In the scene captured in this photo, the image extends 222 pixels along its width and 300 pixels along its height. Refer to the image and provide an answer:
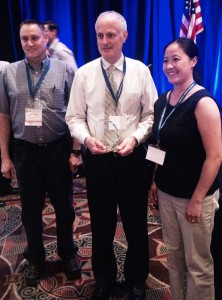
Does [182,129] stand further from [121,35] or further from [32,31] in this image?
[32,31]

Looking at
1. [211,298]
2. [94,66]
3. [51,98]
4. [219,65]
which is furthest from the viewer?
[219,65]

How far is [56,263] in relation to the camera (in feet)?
7.48

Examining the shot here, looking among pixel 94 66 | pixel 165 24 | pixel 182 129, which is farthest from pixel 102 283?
pixel 165 24

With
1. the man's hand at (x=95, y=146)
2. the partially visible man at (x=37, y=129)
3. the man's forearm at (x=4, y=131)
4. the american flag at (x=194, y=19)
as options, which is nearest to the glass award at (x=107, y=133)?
the man's hand at (x=95, y=146)

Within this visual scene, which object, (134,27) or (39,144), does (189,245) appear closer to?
(39,144)

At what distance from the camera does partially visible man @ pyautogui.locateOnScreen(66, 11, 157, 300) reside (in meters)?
1.63

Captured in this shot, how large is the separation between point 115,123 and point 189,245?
2.36 ft

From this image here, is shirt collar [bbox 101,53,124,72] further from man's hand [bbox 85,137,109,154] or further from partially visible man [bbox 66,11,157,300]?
man's hand [bbox 85,137,109,154]

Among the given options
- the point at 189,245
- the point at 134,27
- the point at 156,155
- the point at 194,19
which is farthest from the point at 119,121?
the point at 134,27

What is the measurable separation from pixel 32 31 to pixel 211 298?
174cm

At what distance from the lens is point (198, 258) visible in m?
1.46

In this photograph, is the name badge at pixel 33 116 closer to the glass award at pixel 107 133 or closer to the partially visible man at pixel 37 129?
the partially visible man at pixel 37 129

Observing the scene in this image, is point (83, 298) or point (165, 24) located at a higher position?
point (165, 24)

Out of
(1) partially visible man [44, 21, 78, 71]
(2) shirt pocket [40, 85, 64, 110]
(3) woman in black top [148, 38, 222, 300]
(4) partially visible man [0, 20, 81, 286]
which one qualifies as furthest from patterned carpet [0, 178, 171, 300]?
(1) partially visible man [44, 21, 78, 71]
